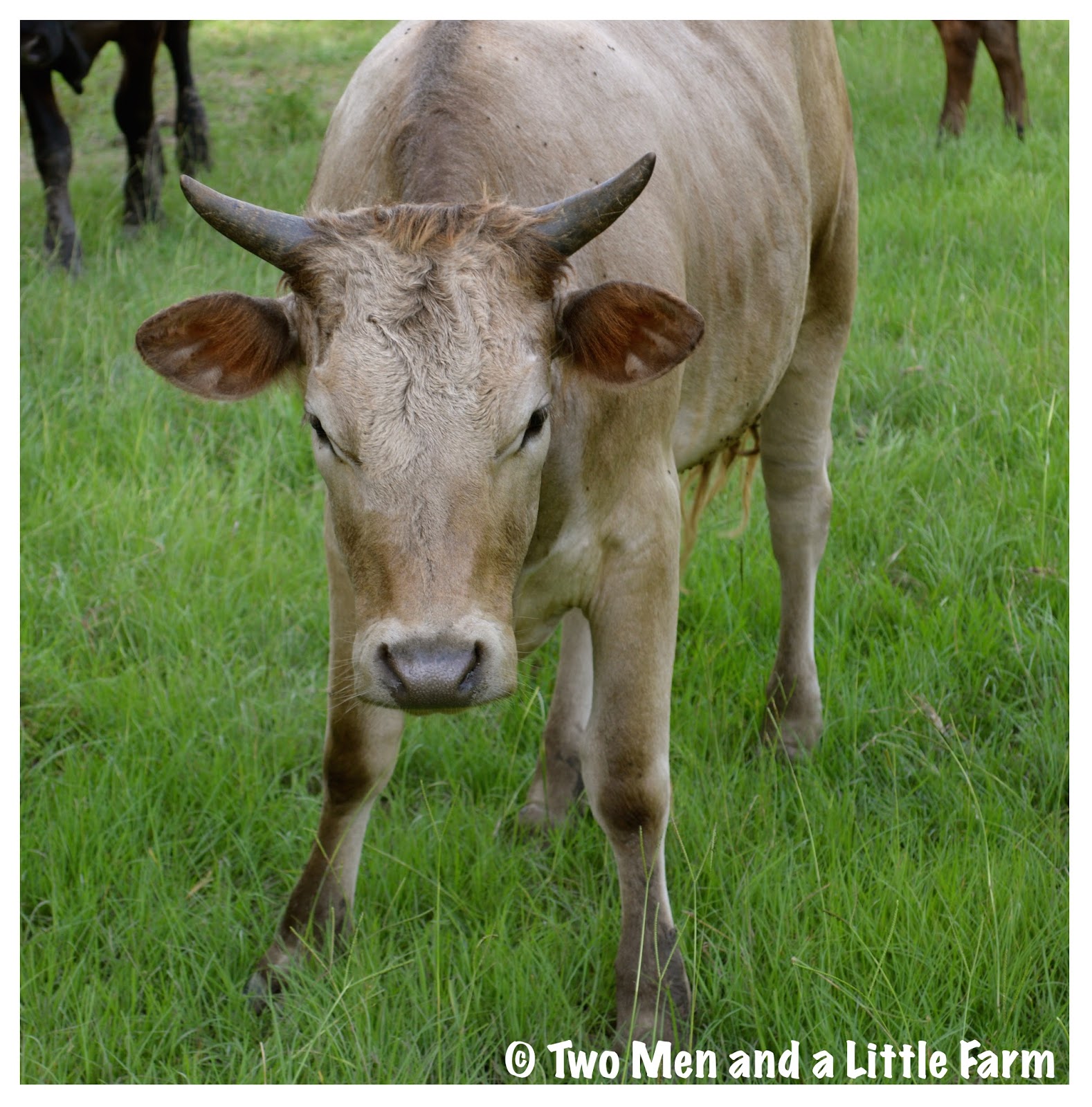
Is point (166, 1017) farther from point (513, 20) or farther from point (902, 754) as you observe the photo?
point (513, 20)

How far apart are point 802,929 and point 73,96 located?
9.33m

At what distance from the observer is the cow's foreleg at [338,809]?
9.77 feet

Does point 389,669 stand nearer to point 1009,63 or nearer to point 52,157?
point 52,157

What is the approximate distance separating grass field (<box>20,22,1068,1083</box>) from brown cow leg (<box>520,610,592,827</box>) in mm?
85

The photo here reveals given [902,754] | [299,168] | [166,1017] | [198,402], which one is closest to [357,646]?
[166,1017]

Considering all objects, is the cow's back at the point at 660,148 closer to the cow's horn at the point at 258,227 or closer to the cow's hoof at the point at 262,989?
the cow's horn at the point at 258,227

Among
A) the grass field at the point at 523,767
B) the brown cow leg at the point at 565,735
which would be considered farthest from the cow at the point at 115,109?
the brown cow leg at the point at 565,735

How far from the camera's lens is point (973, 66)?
8.08 meters

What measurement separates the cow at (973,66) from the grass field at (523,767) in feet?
7.96

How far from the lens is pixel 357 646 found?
225cm

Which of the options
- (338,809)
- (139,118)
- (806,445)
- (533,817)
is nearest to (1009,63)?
(139,118)

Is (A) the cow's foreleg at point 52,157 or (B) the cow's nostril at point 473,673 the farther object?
(A) the cow's foreleg at point 52,157

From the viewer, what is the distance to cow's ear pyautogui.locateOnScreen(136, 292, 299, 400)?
2.40m

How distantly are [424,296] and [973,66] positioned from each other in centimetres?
698
